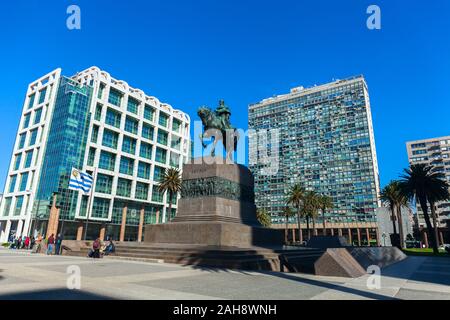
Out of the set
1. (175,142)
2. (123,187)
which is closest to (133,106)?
(175,142)

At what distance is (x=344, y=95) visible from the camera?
11425 centimetres

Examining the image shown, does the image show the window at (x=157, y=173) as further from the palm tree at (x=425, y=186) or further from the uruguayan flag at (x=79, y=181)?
the palm tree at (x=425, y=186)

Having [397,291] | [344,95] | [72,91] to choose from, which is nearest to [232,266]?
[397,291]

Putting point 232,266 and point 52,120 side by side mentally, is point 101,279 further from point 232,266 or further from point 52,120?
point 52,120

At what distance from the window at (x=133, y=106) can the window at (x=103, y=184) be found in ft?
59.7

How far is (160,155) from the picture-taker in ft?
259

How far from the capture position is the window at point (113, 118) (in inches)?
2665

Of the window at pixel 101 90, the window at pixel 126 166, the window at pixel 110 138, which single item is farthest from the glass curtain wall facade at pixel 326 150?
the window at pixel 101 90

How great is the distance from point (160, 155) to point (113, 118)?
626 inches

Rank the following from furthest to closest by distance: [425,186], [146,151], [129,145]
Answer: [146,151] → [129,145] → [425,186]

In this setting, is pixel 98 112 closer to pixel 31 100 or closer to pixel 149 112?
pixel 149 112

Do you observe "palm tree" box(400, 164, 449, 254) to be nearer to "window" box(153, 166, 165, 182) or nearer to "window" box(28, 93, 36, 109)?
"window" box(153, 166, 165, 182)

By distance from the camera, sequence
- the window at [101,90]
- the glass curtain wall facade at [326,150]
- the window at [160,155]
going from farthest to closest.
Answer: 1. the glass curtain wall facade at [326,150]
2. the window at [160,155]
3. the window at [101,90]
